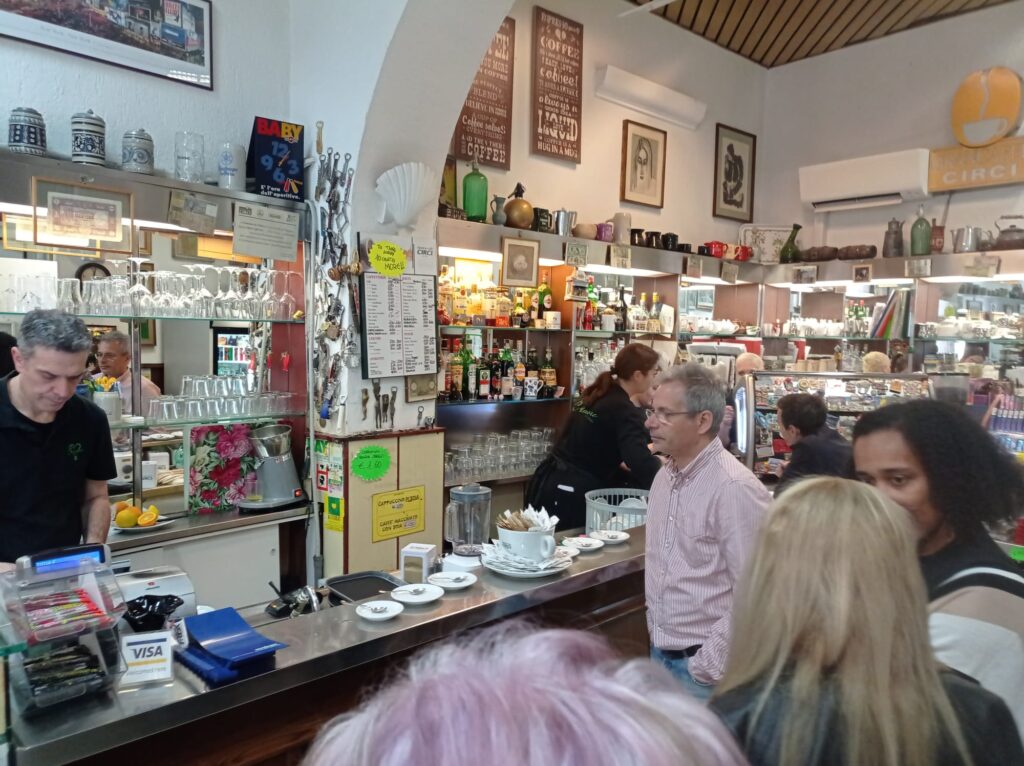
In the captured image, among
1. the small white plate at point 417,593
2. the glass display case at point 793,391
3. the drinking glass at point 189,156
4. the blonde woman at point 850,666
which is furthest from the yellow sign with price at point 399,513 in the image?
the blonde woman at point 850,666

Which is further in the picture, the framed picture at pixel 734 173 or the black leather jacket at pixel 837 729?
the framed picture at pixel 734 173

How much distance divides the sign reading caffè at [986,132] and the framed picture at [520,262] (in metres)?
4.04

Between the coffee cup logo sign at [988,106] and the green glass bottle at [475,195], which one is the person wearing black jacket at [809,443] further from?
the coffee cup logo sign at [988,106]

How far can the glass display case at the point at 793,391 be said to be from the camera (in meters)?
4.29

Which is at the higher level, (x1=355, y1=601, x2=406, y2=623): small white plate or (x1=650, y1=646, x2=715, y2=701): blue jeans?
(x1=355, y1=601, x2=406, y2=623): small white plate

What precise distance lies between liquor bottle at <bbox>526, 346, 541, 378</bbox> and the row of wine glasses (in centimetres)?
186

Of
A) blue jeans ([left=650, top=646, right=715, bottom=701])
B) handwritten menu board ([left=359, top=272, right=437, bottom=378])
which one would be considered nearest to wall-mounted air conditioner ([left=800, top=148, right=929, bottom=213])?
handwritten menu board ([left=359, top=272, right=437, bottom=378])

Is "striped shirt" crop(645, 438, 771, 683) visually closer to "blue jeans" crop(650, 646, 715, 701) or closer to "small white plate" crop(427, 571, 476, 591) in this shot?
"blue jeans" crop(650, 646, 715, 701)

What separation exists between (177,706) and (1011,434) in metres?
4.10

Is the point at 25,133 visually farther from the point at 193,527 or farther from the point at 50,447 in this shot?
the point at 193,527

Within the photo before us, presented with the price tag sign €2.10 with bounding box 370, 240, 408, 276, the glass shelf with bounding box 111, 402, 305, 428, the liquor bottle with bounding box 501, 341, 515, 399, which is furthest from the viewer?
the liquor bottle with bounding box 501, 341, 515, 399

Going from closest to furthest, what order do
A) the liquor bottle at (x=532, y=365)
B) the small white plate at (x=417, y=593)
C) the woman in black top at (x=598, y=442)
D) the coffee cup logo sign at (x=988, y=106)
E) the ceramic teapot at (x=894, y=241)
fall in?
the small white plate at (x=417, y=593), the woman in black top at (x=598, y=442), the liquor bottle at (x=532, y=365), the coffee cup logo sign at (x=988, y=106), the ceramic teapot at (x=894, y=241)

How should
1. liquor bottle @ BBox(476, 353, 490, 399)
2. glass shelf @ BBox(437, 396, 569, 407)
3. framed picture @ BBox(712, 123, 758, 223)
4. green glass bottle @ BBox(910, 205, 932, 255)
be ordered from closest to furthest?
glass shelf @ BBox(437, 396, 569, 407) → liquor bottle @ BBox(476, 353, 490, 399) → green glass bottle @ BBox(910, 205, 932, 255) → framed picture @ BBox(712, 123, 758, 223)

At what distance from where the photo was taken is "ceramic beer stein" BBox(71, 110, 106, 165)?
120 inches
